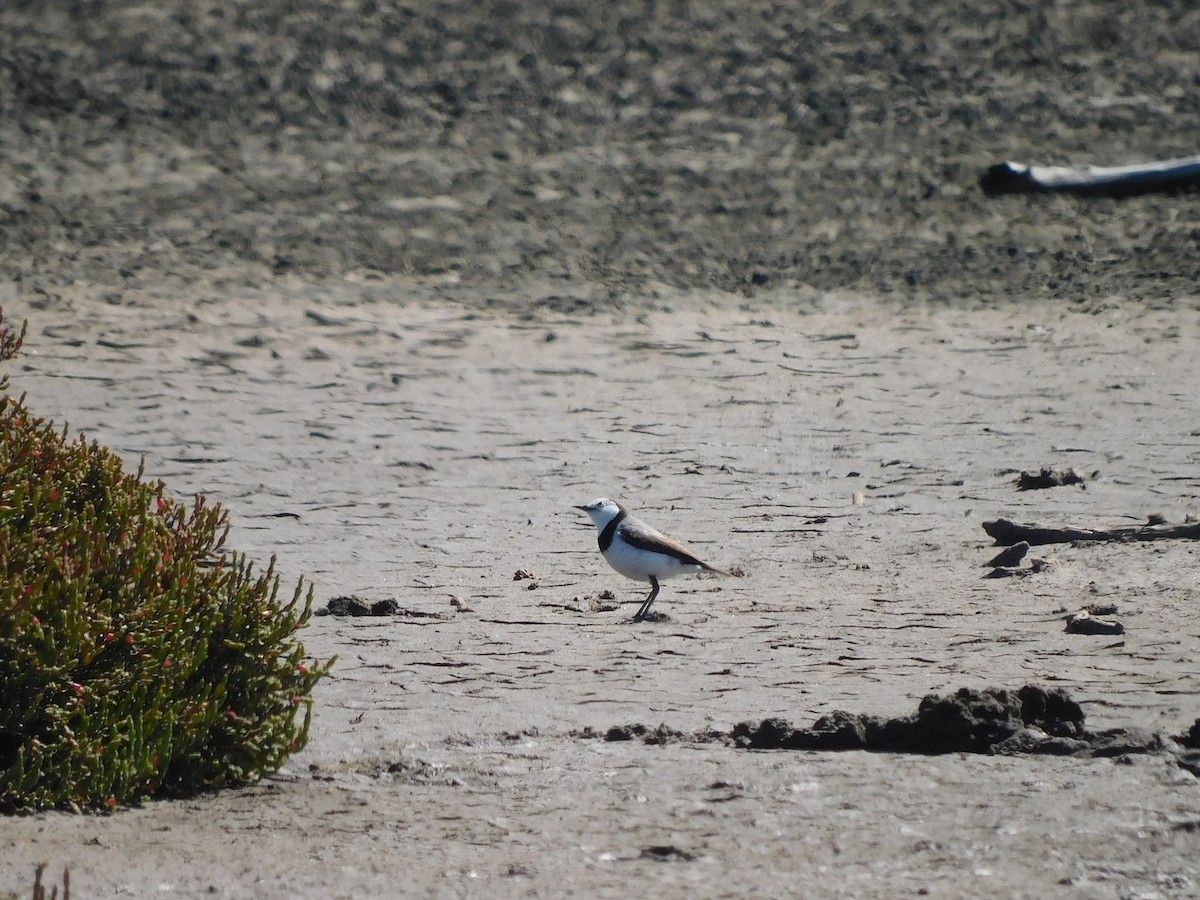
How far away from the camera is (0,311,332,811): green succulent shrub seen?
19.5 feet

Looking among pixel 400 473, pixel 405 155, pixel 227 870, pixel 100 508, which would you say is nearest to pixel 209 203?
pixel 405 155

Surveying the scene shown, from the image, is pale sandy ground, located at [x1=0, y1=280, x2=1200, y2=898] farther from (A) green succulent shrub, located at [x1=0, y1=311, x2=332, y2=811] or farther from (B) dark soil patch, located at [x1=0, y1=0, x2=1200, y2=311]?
(B) dark soil patch, located at [x1=0, y1=0, x2=1200, y2=311]

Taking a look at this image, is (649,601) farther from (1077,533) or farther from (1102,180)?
(1102,180)

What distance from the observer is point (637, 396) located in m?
14.7

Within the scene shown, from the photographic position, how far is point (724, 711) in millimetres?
7480

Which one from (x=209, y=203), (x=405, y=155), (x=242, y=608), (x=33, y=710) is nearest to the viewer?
(x=33, y=710)

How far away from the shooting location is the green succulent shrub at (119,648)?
5.93 metres

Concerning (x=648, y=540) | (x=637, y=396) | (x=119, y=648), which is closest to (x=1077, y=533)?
(x=648, y=540)

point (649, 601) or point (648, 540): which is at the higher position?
point (648, 540)

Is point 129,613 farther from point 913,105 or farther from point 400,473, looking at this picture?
point 913,105

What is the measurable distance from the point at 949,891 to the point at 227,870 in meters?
2.49

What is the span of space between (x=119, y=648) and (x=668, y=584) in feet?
16.1

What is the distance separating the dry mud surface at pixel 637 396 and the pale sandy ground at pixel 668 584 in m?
0.04

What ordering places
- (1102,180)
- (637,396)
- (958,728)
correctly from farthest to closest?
(1102,180)
(637,396)
(958,728)
